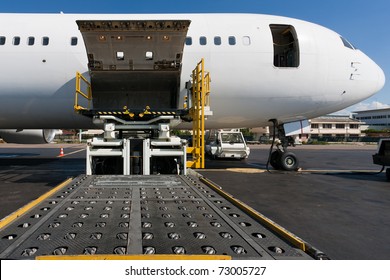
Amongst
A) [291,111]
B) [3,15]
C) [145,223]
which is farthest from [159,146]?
[3,15]

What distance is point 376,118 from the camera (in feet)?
391

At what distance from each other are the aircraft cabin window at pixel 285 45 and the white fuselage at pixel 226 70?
17 centimetres

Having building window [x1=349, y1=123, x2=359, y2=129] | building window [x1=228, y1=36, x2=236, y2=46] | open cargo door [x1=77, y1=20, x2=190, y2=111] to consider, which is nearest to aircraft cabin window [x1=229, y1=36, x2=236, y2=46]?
building window [x1=228, y1=36, x2=236, y2=46]

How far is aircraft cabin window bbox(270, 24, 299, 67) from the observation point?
30.4 feet

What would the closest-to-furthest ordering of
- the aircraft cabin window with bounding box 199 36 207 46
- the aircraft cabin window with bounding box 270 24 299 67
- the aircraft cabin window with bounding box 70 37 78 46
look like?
the aircraft cabin window with bounding box 70 37 78 46, the aircraft cabin window with bounding box 199 36 207 46, the aircraft cabin window with bounding box 270 24 299 67

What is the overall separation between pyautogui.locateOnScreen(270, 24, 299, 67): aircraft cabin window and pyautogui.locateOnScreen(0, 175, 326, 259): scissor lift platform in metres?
7.28

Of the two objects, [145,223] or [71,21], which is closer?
[145,223]

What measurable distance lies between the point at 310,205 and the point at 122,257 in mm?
4570

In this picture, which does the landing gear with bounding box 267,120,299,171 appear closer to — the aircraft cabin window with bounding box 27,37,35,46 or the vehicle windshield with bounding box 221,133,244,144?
the vehicle windshield with bounding box 221,133,244,144

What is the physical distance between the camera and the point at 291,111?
970 cm

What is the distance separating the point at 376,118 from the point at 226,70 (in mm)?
134423

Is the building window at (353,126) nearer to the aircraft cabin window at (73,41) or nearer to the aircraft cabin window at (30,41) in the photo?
the aircraft cabin window at (73,41)
